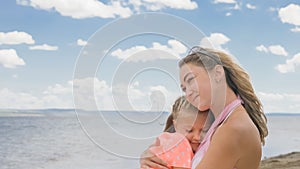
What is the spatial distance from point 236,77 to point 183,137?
390 millimetres

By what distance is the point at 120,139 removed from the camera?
1924mm

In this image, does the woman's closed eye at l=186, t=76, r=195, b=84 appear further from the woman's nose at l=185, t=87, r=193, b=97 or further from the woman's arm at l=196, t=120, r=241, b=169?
the woman's arm at l=196, t=120, r=241, b=169

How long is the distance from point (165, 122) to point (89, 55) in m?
0.59

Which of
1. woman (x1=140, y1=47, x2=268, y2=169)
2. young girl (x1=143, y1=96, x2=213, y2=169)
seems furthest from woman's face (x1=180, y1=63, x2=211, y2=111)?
young girl (x1=143, y1=96, x2=213, y2=169)

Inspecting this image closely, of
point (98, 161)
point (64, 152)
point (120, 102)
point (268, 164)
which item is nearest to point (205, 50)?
point (120, 102)

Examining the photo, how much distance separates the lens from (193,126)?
86.8 inches

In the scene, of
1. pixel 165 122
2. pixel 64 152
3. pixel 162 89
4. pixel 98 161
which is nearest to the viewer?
pixel 162 89

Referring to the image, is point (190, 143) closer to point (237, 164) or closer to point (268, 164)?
point (237, 164)

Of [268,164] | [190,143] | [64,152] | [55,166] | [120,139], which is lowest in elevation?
[64,152]

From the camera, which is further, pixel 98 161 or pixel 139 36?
pixel 98 161

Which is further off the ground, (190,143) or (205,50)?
(205,50)

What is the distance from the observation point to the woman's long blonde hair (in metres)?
2.00

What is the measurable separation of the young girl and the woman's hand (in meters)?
0.02

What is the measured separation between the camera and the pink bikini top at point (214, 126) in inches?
78.4
